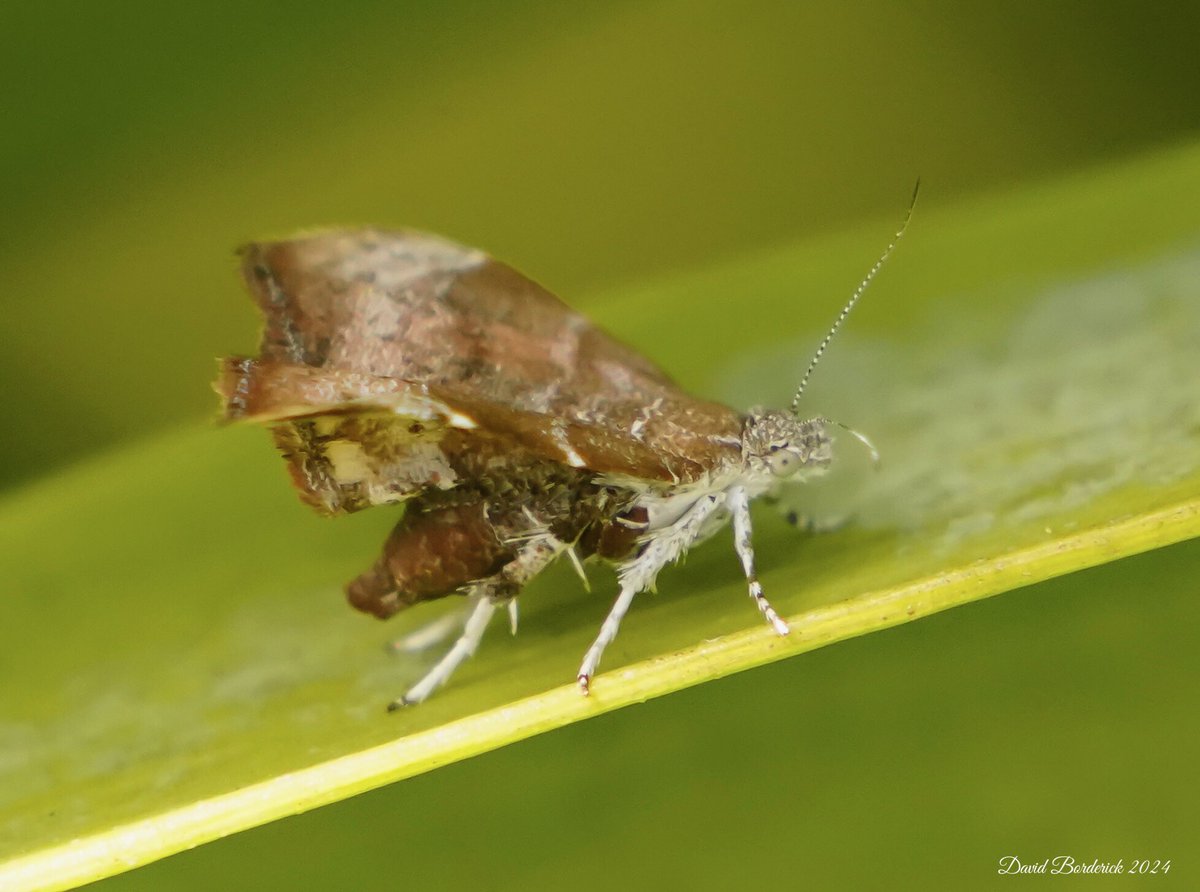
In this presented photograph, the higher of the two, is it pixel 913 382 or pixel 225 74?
pixel 225 74

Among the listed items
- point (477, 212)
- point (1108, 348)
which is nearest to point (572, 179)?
point (477, 212)

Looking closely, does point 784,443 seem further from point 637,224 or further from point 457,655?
point 637,224

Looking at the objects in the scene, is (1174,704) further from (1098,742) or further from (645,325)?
(645,325)

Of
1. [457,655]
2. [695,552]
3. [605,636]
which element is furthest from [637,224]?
[605,636]

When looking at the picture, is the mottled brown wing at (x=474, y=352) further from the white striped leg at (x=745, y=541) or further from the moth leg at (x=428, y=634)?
the moth leg at (x=428, y=634)

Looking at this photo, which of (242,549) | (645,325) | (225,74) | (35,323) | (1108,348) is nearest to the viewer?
(1108,348)

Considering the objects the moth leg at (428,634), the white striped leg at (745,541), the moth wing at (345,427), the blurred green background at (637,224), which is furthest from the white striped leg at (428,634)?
the blurred green background at (637,224)
